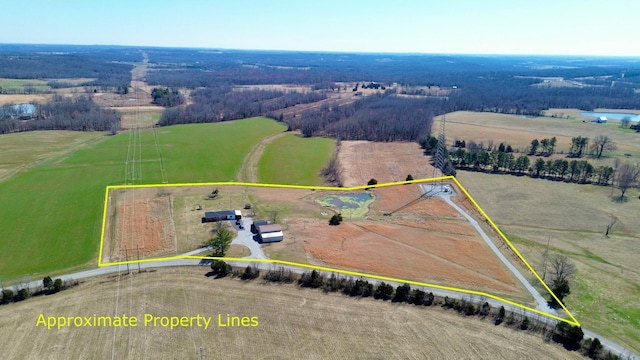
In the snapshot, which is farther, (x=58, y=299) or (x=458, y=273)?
(x=458, y=273)

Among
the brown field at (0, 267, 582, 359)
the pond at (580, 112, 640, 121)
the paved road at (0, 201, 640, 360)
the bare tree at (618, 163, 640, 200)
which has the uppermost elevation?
the pond at (580, 112, 640, 121)

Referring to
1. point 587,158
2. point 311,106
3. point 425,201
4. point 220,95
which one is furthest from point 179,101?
point 587,158

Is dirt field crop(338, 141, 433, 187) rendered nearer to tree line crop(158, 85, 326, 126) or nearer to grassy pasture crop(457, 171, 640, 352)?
grassy pasture crop(457, 171, 640, 352)

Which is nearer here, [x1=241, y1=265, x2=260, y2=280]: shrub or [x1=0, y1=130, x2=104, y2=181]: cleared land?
[x1=241, y1=265, x2=260, y2=280]: shrub

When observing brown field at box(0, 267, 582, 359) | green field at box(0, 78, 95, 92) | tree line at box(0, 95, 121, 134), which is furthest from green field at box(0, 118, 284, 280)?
green field at box(0, 78, 95, 92)

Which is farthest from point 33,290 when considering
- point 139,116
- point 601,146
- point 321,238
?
point 601,146

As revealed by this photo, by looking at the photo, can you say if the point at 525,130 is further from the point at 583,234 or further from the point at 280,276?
the point at 280,276

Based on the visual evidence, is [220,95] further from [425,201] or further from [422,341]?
[422,341]

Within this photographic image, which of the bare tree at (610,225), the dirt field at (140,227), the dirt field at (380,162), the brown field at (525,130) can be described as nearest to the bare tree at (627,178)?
the bare tree at (610,225)
